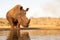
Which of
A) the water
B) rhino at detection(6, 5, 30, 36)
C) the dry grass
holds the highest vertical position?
rhino at detection(6, 5, 30, 36)

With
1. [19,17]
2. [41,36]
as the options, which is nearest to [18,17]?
[19,17]

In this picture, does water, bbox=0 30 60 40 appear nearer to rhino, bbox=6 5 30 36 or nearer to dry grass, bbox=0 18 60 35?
dry grass, bbox=0 18 60 35

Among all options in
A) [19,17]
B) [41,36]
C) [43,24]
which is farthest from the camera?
[43,24]

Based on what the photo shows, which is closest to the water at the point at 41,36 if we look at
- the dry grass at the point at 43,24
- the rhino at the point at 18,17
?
the dry grass at the point at 43,24

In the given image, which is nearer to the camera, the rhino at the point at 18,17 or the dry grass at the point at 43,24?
the rhino at the point at 18,17

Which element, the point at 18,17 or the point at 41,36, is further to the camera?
the point at 41,36

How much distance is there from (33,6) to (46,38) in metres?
0.39

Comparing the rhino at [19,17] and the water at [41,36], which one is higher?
the rhino at [19,17]

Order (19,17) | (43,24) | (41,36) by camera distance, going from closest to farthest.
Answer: (19,17)
(41,36)
(43,24)

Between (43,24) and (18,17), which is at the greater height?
(18,17)

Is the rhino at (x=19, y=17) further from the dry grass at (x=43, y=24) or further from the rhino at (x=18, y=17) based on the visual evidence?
the dry grass at (x=43, y=24)

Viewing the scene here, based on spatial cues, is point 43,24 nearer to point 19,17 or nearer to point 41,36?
point 41,36

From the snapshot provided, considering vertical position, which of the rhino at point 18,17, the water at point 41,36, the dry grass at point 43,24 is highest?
the rhino at point 18,17

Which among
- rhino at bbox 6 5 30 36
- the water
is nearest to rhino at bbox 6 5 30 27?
rhino at bbox 6 5 30 36
